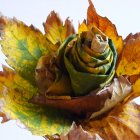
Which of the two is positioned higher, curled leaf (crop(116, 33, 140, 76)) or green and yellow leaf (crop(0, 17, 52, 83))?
green and yellow leaf (crop(0, 17, 52, 83))

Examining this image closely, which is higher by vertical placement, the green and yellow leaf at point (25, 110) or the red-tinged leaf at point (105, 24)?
the red-tinged leaf at point (105, 24)

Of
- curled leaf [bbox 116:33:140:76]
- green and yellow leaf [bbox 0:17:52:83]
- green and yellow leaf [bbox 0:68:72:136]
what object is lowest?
green and yellow leaf [bbox 0:68:72:136]

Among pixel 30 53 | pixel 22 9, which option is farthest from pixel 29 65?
pixel 22 9

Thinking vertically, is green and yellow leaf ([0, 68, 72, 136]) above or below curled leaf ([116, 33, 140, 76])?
below

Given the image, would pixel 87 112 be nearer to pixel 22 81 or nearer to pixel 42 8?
pixel 22 81
